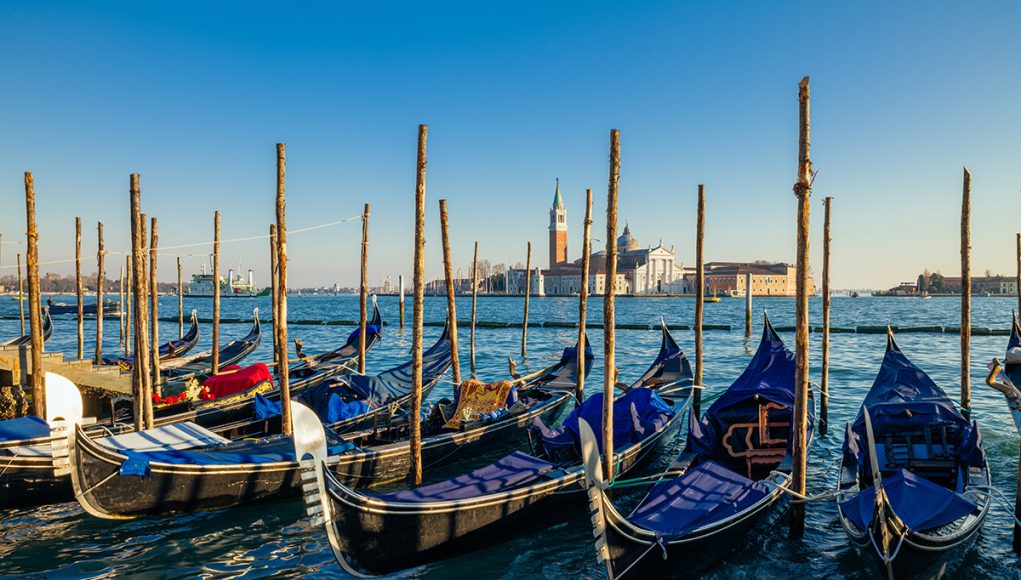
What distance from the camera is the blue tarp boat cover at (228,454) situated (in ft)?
18.1

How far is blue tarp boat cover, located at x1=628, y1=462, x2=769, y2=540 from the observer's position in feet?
15.0

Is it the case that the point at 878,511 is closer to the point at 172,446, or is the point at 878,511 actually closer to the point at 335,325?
the point at 172,446

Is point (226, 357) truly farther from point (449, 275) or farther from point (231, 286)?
point (231, 286)

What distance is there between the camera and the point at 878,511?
4.25 meters

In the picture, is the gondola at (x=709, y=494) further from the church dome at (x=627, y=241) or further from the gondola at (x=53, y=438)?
the church dome at (x=627, y=241)

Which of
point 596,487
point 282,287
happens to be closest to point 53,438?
point 282,287

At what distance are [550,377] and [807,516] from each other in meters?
5.50

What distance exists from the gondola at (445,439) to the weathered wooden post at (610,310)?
115 cm

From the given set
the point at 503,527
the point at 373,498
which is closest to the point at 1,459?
the point at 373,498

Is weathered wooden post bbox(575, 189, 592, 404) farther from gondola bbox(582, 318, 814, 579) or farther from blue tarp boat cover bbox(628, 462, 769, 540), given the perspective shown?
blue tarp boat cover bbox(628, 462, 769, 540)

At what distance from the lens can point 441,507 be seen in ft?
15.8

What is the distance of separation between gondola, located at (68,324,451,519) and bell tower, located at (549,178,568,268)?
99.2 meters

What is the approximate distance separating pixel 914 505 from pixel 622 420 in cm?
296

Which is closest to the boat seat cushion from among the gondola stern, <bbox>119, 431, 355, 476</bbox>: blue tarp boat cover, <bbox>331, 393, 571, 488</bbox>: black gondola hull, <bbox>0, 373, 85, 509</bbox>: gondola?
<bbox>119, 431, 355, 476</bbox>: blue tarp boat cover
